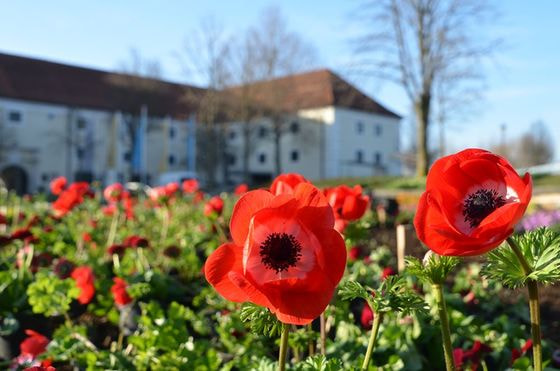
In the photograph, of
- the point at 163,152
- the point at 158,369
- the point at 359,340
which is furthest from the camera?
the point at 163,152

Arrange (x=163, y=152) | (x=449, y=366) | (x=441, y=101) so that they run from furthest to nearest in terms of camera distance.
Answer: (x=163, y=152), (x=441, y=101), (x=449, y=366)

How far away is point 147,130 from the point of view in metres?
47.4

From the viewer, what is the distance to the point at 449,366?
1146mm

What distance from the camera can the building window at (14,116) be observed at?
139ft

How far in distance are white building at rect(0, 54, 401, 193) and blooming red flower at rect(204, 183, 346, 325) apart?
38523 millimetres

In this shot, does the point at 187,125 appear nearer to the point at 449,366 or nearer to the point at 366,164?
the point at 366,164

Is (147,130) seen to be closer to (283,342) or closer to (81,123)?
(81,123)

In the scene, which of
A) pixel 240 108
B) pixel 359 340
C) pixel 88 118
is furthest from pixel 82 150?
pixel 359 340

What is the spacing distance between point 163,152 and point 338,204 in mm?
47228

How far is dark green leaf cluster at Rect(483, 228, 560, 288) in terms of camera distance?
1.08 m

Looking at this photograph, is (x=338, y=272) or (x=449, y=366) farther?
(x=449, y=366)

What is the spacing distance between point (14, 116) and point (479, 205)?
45.8 meters

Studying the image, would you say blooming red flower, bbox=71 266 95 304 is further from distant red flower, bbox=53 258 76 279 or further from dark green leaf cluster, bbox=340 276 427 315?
dark green leaf cluster, bbox=340 276 427 315

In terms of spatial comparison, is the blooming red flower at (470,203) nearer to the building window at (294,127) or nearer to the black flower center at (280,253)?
the black flower center at (280,253)
